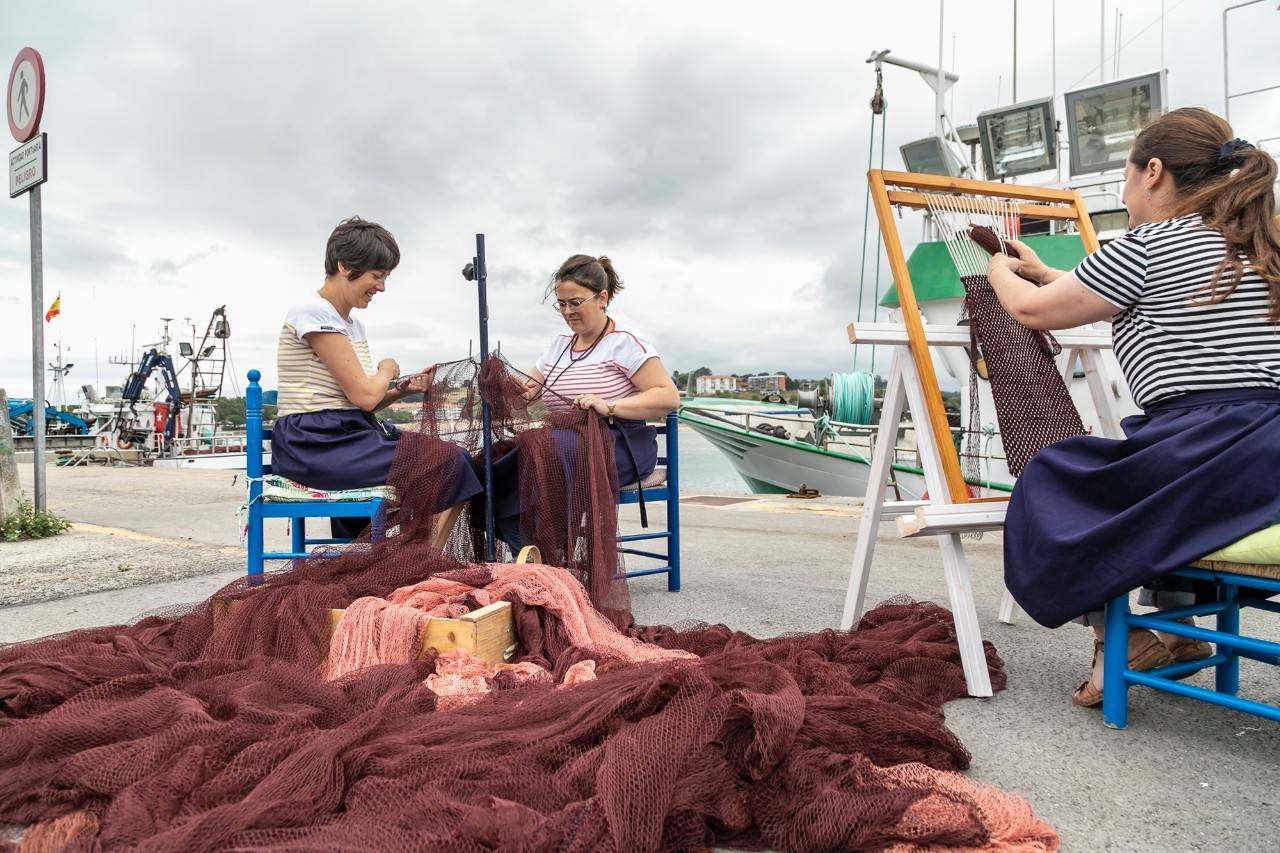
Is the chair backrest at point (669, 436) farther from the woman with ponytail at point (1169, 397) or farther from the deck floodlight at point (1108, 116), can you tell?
the deck floodlight at point (1108, 116)

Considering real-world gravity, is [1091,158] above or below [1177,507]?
above

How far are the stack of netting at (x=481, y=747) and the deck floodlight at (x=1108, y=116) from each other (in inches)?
344

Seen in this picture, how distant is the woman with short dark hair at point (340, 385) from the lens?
126 inches

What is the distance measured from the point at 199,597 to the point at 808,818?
3.38 metres

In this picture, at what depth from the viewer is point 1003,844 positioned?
1441 mm

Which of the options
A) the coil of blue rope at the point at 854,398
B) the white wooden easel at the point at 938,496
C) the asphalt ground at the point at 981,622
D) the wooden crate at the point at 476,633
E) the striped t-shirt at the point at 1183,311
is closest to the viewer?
the asphalt ground at the point at 981,622

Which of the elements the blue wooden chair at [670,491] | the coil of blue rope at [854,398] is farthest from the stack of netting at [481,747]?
the coil of blue rope at [854,398]

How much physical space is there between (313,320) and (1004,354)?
2612mm

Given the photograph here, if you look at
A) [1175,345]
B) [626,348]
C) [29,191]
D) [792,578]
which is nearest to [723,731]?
[1175,345]

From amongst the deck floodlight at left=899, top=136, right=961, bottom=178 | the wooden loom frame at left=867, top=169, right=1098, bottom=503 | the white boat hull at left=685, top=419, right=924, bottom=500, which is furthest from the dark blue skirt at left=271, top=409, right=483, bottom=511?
the white boat hull at left=685, top=419, right=924, bottom=500

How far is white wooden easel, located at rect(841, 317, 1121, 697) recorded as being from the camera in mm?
2416

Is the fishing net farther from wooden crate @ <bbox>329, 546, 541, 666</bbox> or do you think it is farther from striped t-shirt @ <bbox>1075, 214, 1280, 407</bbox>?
wooden crate @ <bbox>329, 546, 541, 666</bbox>

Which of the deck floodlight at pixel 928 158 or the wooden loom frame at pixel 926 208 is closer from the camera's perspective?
the wooden loom frame at pixel 926 208

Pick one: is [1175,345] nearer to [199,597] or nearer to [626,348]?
[626,348]
